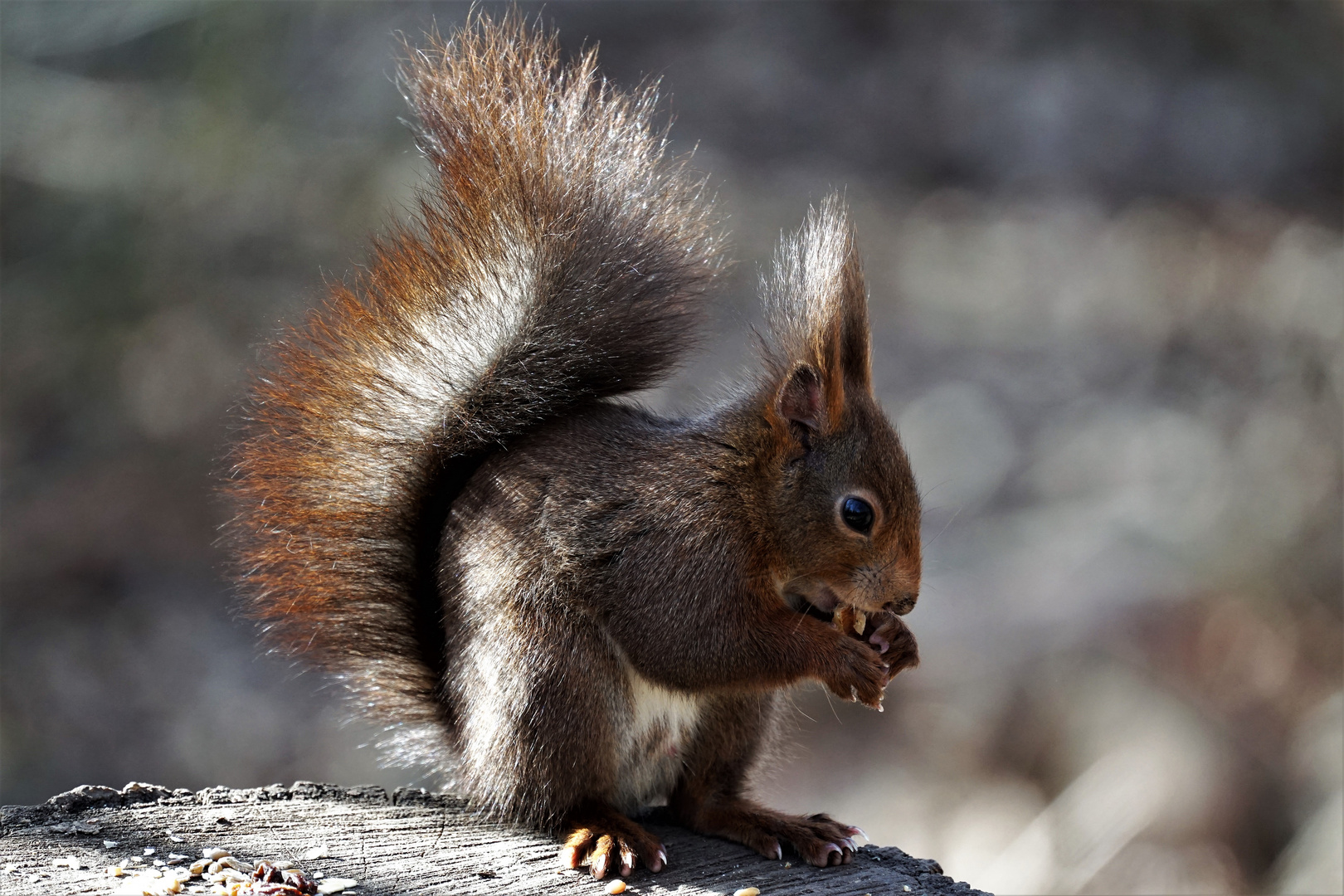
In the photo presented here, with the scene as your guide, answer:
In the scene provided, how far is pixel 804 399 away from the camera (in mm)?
1812

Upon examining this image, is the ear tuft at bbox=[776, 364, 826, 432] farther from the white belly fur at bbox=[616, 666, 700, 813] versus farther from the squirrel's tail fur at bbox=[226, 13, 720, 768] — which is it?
the white belly fur at bbox=[616, 666, 700, 813]

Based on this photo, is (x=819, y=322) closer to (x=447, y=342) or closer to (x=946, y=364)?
(x=447, y=342)

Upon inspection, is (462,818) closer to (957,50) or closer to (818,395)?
(818,395)

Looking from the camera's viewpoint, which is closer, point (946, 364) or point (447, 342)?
point (447, 342)

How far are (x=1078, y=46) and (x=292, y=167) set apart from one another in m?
3.43

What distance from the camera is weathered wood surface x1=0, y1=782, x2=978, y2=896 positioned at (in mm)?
1495

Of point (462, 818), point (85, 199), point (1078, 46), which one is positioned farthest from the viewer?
point (1078, 46)

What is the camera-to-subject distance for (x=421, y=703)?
1896 millimetres

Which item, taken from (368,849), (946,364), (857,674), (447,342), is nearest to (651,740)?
(857,674)

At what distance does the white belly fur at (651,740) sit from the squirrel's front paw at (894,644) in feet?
0.96

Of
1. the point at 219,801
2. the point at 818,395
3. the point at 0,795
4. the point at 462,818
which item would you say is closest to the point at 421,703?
the point at 462,818

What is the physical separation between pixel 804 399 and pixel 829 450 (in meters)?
Result: 0.09

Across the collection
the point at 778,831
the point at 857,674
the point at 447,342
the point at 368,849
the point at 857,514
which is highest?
the point at 447,342

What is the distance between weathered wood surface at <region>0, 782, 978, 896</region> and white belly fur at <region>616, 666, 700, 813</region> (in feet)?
0.28
